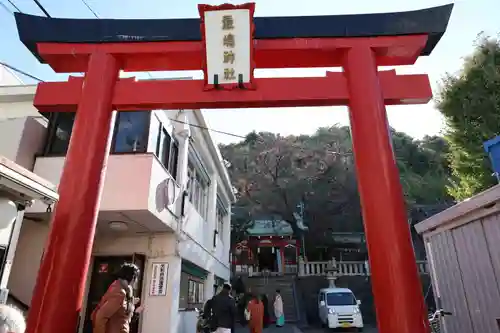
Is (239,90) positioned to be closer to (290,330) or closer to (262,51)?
(262,51)

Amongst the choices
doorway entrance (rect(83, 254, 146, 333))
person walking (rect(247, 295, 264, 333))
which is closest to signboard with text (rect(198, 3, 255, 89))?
doorway entrance (rect(83, 254, 146, 333))

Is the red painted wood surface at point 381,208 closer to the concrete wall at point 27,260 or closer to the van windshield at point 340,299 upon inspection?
the concrete wall at point 27,260

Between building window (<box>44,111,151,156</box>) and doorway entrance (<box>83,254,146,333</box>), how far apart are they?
2.58 metres

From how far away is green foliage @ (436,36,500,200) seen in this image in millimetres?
11055

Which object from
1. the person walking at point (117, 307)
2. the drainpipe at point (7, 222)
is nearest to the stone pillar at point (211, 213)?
the drainpipe at point (7, 222)

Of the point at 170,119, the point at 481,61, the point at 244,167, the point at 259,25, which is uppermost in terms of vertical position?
the point at 244,167

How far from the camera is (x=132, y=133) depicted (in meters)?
8.28

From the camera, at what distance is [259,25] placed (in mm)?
4984

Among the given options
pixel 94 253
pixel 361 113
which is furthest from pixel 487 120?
pixel 94 253

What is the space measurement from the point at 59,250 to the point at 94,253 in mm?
5444

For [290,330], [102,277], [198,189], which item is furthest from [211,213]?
[290,330]

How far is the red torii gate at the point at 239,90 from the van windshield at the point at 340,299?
1539 centimetres

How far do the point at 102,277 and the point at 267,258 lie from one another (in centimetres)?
2252

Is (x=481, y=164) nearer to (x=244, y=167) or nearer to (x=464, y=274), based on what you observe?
(x=464, y=274)
